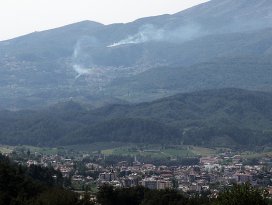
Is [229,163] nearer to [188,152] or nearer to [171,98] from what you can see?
[188,152]

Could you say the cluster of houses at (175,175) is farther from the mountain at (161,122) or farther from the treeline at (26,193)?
the mountain at (161,122)

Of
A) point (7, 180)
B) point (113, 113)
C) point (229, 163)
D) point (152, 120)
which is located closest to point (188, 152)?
point (229, 163)

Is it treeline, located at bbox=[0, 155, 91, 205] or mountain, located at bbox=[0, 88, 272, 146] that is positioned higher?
treeline, located at bbox=[0, 155, 91, 205]

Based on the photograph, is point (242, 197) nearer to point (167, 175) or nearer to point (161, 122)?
point (167, 175)

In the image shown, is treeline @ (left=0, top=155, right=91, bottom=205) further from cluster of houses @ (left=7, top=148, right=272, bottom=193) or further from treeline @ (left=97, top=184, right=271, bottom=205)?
cluster of houses @ (left=7, top=148, right=272, bottom=193)

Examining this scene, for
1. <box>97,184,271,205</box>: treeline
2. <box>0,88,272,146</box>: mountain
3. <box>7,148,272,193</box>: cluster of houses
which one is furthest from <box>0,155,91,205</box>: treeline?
<box>0,88,272,146</box>: mountain

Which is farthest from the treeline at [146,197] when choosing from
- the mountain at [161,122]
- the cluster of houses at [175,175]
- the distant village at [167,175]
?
the mountain at [161,122]
